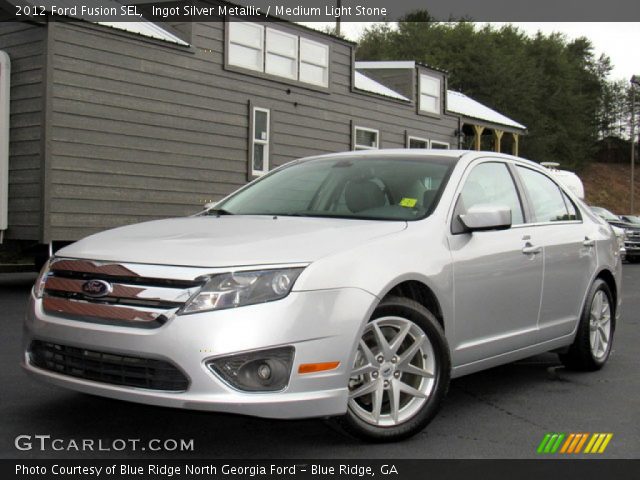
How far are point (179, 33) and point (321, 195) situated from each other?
1054 cm

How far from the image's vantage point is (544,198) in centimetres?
583

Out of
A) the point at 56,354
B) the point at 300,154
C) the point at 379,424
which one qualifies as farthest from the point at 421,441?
the point at 300,154

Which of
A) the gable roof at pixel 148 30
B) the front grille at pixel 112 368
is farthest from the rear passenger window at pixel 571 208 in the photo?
the gable roof at pixel 148 30

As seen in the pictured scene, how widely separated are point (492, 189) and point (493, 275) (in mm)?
732

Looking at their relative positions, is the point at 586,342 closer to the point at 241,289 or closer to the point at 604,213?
the point at 241,289

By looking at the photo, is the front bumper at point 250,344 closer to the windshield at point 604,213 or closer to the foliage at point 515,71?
the windshield at point 604,213

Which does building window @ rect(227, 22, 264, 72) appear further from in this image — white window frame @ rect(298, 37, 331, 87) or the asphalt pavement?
the asphalt pavement

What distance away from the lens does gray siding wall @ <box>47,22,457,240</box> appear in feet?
39.9

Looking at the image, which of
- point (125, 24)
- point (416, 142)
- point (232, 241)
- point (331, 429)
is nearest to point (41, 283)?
point (232, 241)

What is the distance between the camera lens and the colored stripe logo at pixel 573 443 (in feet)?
13.3

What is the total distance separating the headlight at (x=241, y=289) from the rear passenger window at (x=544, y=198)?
255 cm

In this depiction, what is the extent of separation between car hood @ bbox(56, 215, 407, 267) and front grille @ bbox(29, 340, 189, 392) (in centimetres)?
45

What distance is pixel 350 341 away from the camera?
371 centimetres

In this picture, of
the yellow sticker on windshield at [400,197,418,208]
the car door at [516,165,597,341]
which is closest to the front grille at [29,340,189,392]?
the yellow sticker on windshield at [400,197,418,208]
